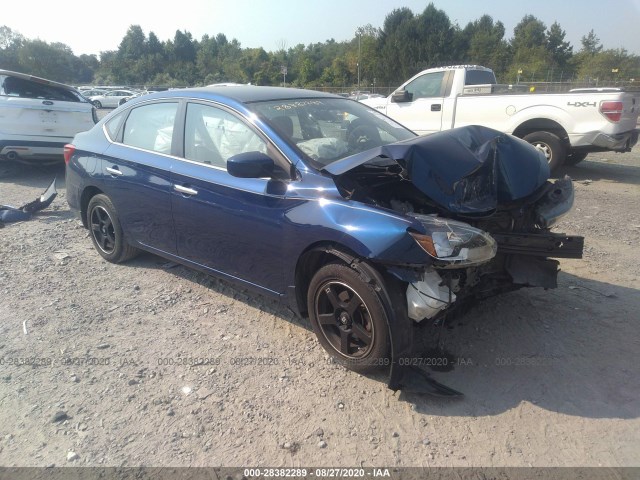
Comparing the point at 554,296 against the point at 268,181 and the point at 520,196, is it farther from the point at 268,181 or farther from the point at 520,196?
the point at 268,181

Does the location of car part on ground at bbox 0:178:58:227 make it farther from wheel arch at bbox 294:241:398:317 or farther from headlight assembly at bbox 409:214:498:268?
headlight assembly at bbox 409:214:498:268

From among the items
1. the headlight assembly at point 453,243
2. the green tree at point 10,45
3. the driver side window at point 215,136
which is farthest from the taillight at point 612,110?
the green tree at point 10,45

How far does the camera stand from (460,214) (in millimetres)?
3100

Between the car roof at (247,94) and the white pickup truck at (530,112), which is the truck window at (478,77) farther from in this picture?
the car roof at (247,94)

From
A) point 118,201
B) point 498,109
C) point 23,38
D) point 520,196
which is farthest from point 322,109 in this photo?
point 23,38

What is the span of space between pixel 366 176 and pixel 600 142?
678cm

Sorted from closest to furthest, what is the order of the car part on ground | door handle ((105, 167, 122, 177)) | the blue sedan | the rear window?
the blue sedan
door handle ((105, 167, 122, 177))
the car part on ground
the rear window

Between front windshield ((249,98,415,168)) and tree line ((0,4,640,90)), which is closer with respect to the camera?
front windshield ((249,98,415,168))

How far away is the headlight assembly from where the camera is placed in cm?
274

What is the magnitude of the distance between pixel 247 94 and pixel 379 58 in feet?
223

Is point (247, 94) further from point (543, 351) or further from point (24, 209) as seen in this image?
point (24, 209)

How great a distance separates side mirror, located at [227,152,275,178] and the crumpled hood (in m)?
0.43

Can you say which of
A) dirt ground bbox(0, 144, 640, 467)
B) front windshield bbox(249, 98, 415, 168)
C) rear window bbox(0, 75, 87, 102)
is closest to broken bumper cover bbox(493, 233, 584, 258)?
dirt ground bbox(0, 144, 640, 467)

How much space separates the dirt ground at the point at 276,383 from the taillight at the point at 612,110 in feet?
14.2
